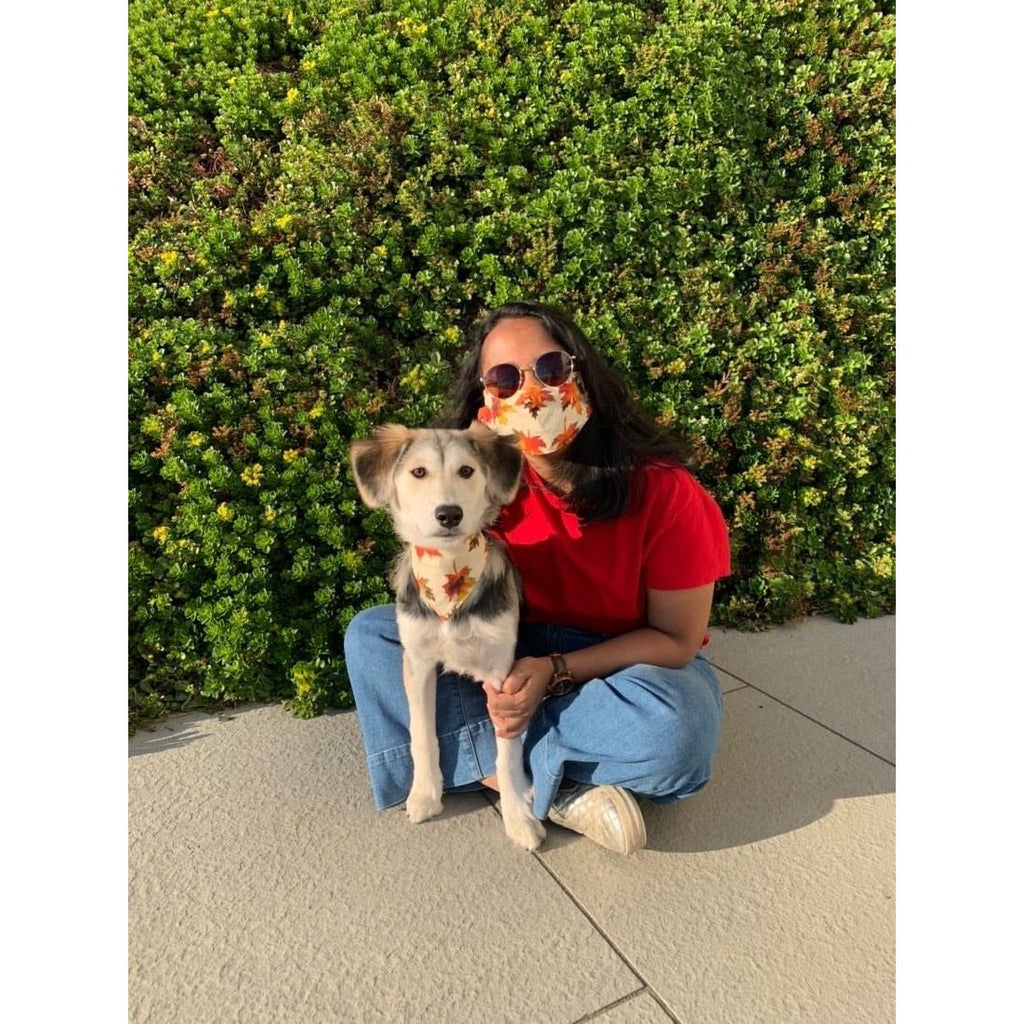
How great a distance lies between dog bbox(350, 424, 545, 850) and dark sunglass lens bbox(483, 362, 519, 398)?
0.88 feet

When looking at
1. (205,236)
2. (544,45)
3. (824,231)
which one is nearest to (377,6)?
(544,45)

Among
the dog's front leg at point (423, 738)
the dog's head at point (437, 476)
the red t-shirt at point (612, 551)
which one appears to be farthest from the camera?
the red t-shirt at point (612, 551)

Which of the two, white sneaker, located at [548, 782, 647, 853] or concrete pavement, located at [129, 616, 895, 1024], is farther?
white sneaker, located at [548, 782, 647, 853]

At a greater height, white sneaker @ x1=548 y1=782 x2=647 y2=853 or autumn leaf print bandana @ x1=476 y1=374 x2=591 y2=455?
autumn leaf print bandana @ x1=476 y1=374 x2=591 y2=455

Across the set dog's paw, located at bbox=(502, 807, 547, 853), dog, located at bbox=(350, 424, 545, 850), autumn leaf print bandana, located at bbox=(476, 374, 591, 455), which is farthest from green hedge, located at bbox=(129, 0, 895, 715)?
autumn leaf print bandana, located at bbox=(476, 374, 591, 455)

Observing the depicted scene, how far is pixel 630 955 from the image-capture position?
1898 millimetres

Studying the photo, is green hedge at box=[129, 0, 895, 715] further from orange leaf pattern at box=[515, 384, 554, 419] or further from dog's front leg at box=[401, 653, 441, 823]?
orange leaf pattern at box=[515, 384, 554, 419]

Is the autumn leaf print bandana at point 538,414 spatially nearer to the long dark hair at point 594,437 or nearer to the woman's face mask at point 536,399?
the woman's face mask at point 536,399

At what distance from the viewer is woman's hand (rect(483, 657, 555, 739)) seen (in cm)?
219

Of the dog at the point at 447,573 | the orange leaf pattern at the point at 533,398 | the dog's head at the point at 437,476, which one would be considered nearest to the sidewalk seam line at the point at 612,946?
the dog at the point at 447,573

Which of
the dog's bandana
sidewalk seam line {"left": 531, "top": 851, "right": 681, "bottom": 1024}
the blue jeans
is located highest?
the dog's bandana

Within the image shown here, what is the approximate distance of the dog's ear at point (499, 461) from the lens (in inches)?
75.3

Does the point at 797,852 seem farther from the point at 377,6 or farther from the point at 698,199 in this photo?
the point at 377,6

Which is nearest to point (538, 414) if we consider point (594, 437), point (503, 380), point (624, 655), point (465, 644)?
point (503, 380)
